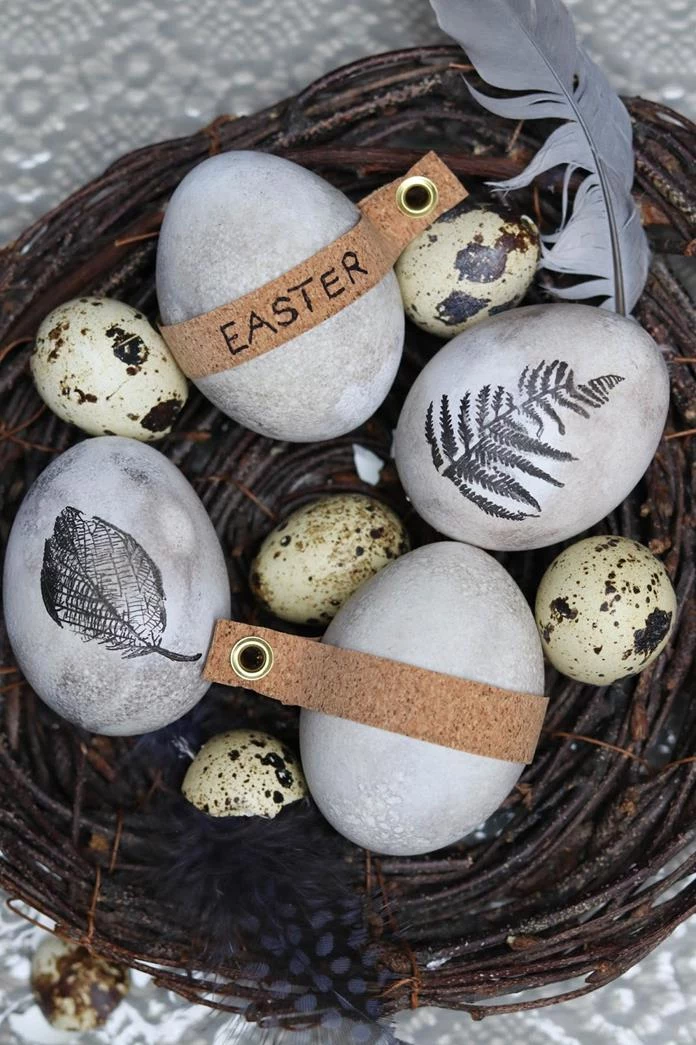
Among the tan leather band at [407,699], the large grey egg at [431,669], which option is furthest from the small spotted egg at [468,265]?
the tan leather band at [407,699]

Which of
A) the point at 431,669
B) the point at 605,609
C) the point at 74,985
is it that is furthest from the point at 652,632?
the point at 74,985

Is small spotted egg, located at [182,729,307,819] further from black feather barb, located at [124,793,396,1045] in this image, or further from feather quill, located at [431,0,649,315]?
feather quill, located at [431,0,649,315]

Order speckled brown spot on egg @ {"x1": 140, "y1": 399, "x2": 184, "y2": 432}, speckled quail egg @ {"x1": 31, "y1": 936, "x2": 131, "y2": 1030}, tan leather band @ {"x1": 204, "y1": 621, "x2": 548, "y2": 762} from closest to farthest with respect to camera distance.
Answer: tan leather band @ {"x1": 204, "y1": 621, "x2": 548, "y2": 762} < speckled brown spot on egg @ {"x1": 140, "y1": 399, "x2": 184, "y2": 432} < speckled quail egg @ {"x1": 31, "y1": 936, "x2": 131, "y2": 1030}

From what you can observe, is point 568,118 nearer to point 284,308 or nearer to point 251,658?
point 284,308

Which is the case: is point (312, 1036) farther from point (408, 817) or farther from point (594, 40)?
point (594, 40)

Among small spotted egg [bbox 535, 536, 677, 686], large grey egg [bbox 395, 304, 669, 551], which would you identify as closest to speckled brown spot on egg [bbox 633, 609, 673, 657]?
small spotted egg [bbox 535, 536, 677, 686]

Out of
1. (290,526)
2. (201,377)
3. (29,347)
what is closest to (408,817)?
(290,526)
